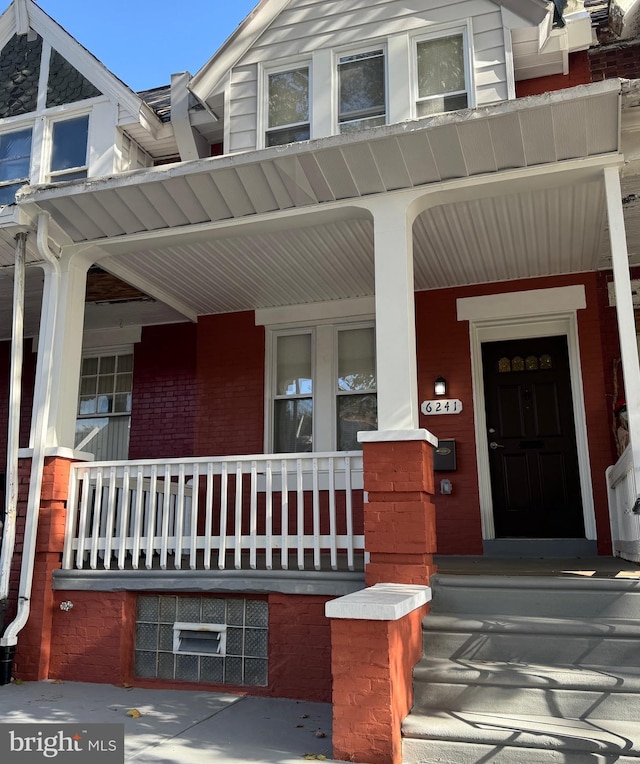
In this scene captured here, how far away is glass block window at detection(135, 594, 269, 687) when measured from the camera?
16.4 feet

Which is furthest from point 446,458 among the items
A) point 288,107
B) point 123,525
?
point 288,107

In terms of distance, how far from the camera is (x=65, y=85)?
24.0 feet

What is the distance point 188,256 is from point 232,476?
2.67 metres

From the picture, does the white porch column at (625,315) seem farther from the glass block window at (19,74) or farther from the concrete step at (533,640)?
the glass block window at (19,74)

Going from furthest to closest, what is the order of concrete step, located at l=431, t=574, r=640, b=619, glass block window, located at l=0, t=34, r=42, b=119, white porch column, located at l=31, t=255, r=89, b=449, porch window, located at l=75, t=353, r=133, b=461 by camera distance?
porch window, located at l=75, t=353, r=133, b=461
glass block window, located at l=0, t=34, r=42, b=119
white porch column, located at l=31, t=255, r=89, b=449
concrete step, located at l=431, t=574, r=640, b=619

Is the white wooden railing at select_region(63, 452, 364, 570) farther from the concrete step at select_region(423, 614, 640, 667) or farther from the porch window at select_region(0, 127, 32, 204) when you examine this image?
the porch window at select_region(0, 127, 32, 204)

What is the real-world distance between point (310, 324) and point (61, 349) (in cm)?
296

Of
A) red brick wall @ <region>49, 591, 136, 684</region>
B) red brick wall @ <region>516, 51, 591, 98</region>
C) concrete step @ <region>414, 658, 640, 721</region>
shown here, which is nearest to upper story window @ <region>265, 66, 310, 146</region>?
red brick wall @ <region>516, 51, 591, 98</region>

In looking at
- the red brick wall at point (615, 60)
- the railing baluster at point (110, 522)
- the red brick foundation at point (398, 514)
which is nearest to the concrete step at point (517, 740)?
the red brick foundation at point (398, 514)

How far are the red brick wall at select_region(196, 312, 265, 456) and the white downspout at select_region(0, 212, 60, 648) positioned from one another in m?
2.42

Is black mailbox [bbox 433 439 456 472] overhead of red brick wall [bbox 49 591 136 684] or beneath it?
overhead

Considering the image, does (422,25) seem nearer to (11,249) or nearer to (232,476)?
(11,249)

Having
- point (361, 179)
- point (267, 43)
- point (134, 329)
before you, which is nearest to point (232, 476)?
point (134, 329)

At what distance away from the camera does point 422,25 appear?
5.97m
